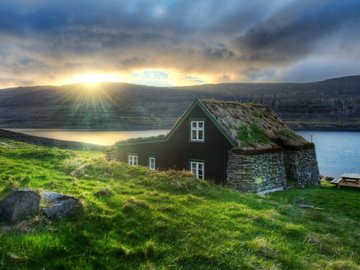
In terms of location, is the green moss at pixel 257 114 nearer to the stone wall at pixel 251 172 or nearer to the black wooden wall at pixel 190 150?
the stone wall at pixel 251 172

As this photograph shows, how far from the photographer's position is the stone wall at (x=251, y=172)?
26.1m

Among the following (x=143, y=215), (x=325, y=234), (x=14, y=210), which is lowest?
(x=325, y=234)

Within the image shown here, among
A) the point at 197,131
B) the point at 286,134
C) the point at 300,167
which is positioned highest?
the point at 197,131

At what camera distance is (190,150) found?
30219 millimetres

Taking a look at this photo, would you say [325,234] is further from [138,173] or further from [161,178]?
[138,173]

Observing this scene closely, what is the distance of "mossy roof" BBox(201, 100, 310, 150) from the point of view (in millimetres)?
28047

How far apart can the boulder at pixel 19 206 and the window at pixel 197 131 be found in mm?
20284

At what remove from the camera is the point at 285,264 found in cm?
923

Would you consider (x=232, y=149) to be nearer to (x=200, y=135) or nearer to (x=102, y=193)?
(x=200, y=135)

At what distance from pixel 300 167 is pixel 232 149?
9.76 metres

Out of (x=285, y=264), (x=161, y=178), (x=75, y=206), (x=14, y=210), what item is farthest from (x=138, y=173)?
(x=285, y=264)

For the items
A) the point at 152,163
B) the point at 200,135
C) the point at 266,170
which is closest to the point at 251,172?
the point at 266,170

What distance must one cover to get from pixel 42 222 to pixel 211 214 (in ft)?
20.5

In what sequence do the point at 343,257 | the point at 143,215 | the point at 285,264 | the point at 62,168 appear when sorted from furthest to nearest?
1. the point at 62,168
2. the point at 143,215
3. the point at 343,257
4. the point at 285,264
